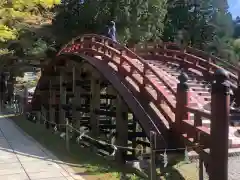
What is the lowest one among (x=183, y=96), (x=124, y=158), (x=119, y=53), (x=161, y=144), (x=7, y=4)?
(x=124, y=158)

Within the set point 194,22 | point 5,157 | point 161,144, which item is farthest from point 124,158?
point 194,22

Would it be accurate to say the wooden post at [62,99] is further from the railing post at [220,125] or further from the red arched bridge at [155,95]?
the railing post at [220,125]

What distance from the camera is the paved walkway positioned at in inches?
Answer: 348

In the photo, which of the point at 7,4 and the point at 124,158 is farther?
the point at 7,4

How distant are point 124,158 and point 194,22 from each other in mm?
29488

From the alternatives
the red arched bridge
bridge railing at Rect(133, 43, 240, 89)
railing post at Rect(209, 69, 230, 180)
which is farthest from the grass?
bridge railing at Rect(133, 43, 240, 89)

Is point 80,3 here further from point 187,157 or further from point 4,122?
point 187,157

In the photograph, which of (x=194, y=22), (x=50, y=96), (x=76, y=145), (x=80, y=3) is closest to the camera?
(x=76, y=145)

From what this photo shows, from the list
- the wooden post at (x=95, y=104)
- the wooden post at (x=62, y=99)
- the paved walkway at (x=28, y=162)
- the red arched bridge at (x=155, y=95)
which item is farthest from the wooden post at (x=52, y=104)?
the wooden post at (x=95, y=104)

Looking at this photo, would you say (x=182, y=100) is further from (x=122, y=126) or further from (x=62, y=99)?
(x=62, y=99)

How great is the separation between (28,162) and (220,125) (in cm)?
607

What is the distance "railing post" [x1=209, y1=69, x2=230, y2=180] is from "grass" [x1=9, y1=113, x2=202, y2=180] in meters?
2.05

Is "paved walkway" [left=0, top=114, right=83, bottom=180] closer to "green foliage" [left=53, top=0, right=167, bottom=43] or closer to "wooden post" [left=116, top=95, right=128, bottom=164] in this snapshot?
"wooden post" [left=116, top=95, right=128, bottom=164]

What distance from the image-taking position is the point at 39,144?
13.1 m
